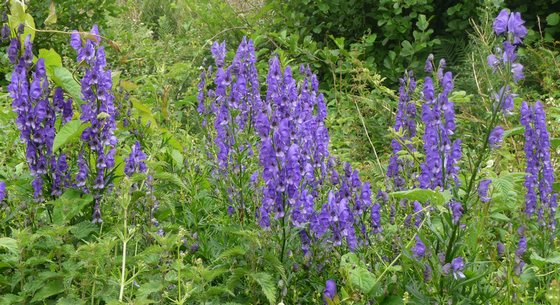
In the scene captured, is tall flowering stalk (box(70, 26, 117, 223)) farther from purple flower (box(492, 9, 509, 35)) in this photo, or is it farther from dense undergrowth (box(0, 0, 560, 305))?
purple flower (box(492, 9, 509, 35))

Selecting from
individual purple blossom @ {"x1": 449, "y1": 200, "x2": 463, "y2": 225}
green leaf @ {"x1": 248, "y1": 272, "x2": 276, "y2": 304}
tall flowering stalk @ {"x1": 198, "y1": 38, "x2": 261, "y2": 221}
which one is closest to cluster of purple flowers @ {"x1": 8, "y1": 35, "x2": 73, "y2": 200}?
tall flowering stalk @ {"x1": 198, "y1": 38, "x2": 261, "y2": 221}

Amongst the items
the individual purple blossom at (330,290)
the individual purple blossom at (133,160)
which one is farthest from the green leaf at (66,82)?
the individual purple blossom at (330,290)

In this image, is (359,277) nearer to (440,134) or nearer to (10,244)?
(440,134)

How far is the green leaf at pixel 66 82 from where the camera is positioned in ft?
10.1

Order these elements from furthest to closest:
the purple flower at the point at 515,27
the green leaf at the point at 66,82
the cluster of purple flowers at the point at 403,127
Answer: the cluster of purple flowers at the point at 403,127 < the green leaf at the point at 66,82 < the purple flower at the point at 515,27

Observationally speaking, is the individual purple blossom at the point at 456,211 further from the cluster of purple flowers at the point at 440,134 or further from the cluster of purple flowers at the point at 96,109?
the cluster of purple flowers at the point at 96,109

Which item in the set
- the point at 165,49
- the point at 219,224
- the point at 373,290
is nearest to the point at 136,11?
the point at 165,49

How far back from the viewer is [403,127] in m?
3.54

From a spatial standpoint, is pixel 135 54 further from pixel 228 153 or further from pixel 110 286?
pixel 110 286

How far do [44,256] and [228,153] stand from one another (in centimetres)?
84

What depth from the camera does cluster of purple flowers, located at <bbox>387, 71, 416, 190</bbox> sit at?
334 cm

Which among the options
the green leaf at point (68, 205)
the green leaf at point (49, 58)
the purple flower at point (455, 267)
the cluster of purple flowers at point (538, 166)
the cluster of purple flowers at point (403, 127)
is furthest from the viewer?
the cluster of purple flowers at point (403, 127)

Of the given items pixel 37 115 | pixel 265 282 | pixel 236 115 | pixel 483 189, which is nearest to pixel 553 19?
pixel 236 115

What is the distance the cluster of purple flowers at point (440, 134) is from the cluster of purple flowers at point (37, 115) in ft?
4.94
